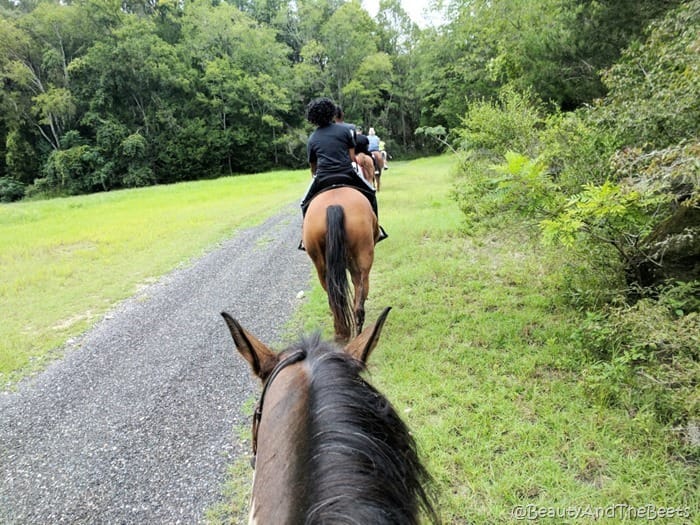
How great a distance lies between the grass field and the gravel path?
38 cm

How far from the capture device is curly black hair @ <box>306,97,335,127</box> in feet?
12.1

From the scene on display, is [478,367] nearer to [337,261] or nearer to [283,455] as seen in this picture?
[337,261]

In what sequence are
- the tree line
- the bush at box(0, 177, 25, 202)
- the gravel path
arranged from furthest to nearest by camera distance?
the tree line, the bush at box(0, 177, 25, 202), the gravel path

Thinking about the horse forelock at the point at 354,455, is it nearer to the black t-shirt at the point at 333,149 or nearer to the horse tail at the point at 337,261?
the horse tail at the point at 337,261

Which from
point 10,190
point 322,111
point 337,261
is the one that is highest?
point 10,190

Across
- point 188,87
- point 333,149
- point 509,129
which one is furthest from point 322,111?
point 188,87

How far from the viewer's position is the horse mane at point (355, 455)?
68 centimetres

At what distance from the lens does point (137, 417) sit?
297 cm

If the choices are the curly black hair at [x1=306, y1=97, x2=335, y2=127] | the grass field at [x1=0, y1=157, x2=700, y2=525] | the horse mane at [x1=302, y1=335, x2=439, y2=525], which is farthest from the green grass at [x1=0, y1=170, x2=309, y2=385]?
the horse mane at [x1=302, y1=335, x2=439, y2=525]

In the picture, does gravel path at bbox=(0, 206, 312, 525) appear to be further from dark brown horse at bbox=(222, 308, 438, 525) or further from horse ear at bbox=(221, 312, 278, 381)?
dark brown horse at bbox=(222, 308, 438, 525)

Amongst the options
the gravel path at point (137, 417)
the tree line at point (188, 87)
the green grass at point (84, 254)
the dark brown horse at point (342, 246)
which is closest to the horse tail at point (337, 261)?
the dark brown horse at point (342, 246)

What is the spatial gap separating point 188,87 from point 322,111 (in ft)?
117

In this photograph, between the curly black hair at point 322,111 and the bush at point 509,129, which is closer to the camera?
the curly black hair at point 322,111

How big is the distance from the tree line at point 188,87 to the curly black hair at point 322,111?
60.7 ft
